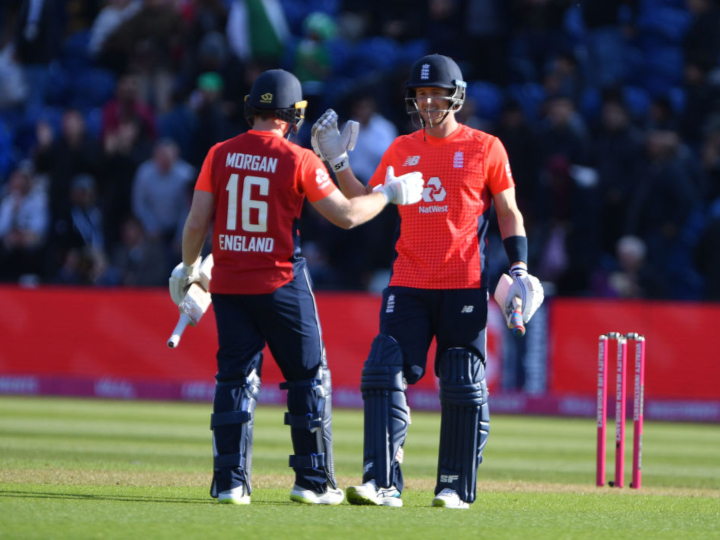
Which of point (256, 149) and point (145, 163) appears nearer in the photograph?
point (256, 149)

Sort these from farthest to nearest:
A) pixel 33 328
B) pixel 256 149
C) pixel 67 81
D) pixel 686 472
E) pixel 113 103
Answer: pixel 67 81
pixel 113 103
pixel 33 328
pixel 686 472
pixel 256 149

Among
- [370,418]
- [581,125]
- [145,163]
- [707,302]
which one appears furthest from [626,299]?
[370,418]

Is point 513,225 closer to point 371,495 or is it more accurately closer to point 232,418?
point 371,495

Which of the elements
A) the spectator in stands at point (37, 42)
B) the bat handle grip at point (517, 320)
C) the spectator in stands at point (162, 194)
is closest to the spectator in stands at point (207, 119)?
the spectator in stands at point (162, 194)

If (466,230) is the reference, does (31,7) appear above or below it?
above

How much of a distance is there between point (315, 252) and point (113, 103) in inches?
165

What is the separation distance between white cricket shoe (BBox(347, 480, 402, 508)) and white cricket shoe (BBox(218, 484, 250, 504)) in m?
0.57

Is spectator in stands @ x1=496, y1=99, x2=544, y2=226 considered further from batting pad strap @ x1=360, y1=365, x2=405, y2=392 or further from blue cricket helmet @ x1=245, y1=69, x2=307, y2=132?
batting pad strap @ x1=360, y1=365, x2=405, y2=392

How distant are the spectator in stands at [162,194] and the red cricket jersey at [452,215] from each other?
34.0 feet

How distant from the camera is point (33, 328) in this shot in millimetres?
16141

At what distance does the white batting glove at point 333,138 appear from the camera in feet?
21.4

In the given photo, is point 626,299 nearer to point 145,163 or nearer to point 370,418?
point 145,163

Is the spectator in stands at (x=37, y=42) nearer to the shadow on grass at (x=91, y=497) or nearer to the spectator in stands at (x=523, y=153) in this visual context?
the spectator in stands at (x=523, y=153)

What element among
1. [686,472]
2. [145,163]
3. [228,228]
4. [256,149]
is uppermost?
[145,163]
